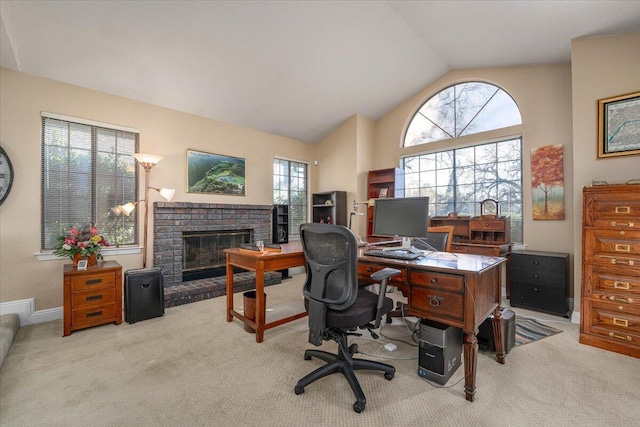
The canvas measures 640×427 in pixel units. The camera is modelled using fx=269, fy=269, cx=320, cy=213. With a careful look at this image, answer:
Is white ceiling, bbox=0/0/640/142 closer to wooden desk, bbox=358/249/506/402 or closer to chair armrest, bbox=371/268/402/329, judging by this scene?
wooden desk, bbox=358/249/506/402

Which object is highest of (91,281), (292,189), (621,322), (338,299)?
(292,189)

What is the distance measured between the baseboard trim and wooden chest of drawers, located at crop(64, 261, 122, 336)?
643 millimetres

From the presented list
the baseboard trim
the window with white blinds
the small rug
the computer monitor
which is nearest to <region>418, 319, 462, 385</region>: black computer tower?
the computer monitor

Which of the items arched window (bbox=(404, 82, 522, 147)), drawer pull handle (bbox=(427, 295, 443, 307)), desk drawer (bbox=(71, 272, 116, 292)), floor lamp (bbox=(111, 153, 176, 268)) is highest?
arched window (bbox=(404, 82, 522, 147))

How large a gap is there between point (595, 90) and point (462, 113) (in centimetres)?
189

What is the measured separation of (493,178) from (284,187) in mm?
3747

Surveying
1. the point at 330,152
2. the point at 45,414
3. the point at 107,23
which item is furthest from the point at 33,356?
the point at 330,152

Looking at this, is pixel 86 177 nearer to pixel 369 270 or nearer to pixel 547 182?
pixel 369 270

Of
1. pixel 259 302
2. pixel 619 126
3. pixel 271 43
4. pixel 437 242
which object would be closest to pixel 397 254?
pixel 437 242

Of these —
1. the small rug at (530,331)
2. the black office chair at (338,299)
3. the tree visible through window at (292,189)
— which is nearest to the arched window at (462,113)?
the tree visible through window at (292,189)

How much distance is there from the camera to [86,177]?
11.1ft

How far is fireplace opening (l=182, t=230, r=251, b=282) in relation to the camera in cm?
420

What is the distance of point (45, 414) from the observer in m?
1.60

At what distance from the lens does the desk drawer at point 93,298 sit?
2.69 meters
